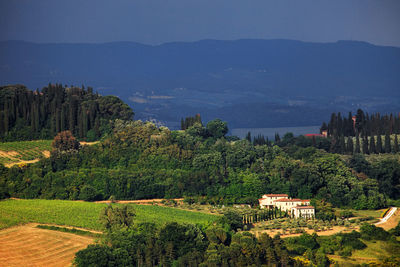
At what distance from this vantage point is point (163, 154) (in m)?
74.0

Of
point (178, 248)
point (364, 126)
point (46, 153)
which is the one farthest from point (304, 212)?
point (364, 126)

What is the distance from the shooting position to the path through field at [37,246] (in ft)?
149

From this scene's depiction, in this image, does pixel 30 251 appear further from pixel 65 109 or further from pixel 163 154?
pixel 65 109

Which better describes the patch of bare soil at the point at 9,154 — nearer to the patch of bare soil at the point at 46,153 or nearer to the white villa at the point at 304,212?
the patch of bare soil at the point at 46,153

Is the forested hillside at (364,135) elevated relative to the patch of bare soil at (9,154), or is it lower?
elevated

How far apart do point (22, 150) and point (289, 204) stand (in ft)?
104

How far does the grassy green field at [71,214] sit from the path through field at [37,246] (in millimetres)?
2081

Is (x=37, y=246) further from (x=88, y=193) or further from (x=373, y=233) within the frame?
(x=373, y=233)

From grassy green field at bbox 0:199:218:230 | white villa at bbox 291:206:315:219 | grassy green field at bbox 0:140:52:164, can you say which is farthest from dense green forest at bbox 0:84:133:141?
white villa at bbox 291:206:315:219

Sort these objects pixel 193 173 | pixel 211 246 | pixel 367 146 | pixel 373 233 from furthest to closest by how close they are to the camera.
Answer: pixel 367 146 < pixel 193 173 < pixel 373 233 < pixel 211 246

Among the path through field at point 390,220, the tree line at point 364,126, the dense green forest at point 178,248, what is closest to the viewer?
the dense green forest at point 178,248

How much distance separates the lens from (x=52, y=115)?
82812 millimetres

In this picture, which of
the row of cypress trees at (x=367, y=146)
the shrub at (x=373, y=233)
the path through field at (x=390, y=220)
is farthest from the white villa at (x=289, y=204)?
the row of cypress trees at (x=367, y=146)

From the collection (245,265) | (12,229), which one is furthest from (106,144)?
(245,265)
